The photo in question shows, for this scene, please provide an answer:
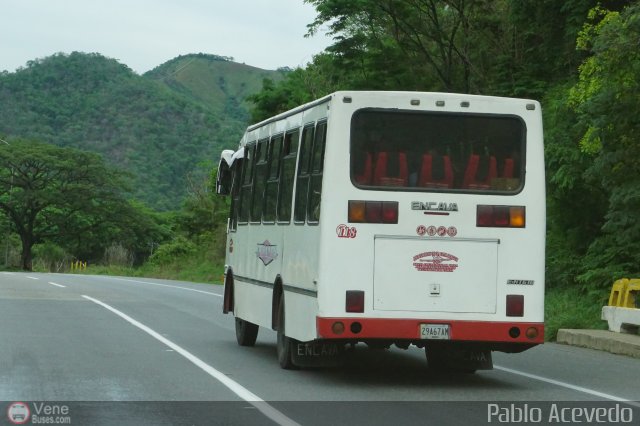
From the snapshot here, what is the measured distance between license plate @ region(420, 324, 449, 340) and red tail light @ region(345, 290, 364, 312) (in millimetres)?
645

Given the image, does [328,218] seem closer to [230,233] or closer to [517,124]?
[517,124]

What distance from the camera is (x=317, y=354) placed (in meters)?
13.9

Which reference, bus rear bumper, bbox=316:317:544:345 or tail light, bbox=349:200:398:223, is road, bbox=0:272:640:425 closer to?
bus rear bumper, bbox=316:317:544:345

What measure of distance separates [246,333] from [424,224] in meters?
5.35

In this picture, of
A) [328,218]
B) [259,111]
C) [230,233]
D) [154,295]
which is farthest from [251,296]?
[259,111]

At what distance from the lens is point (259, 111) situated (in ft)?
193

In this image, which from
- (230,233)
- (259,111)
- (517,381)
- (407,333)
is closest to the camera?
(407,333)

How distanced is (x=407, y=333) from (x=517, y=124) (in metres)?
2.48

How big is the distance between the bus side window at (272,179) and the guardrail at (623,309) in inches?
238

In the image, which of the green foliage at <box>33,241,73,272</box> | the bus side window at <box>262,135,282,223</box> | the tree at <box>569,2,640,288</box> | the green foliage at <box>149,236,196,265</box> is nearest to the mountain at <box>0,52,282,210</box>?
the green foliage at <box>33,241,73,272</box>

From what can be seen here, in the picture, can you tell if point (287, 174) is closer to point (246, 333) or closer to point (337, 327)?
point (337, 327)

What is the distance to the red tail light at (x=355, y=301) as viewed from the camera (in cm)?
1254

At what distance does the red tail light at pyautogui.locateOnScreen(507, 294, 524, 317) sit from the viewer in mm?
12727

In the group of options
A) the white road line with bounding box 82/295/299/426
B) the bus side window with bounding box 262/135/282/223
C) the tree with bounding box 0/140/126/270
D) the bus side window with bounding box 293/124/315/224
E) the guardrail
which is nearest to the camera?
the white road line with bounding box 82/295/299/426
